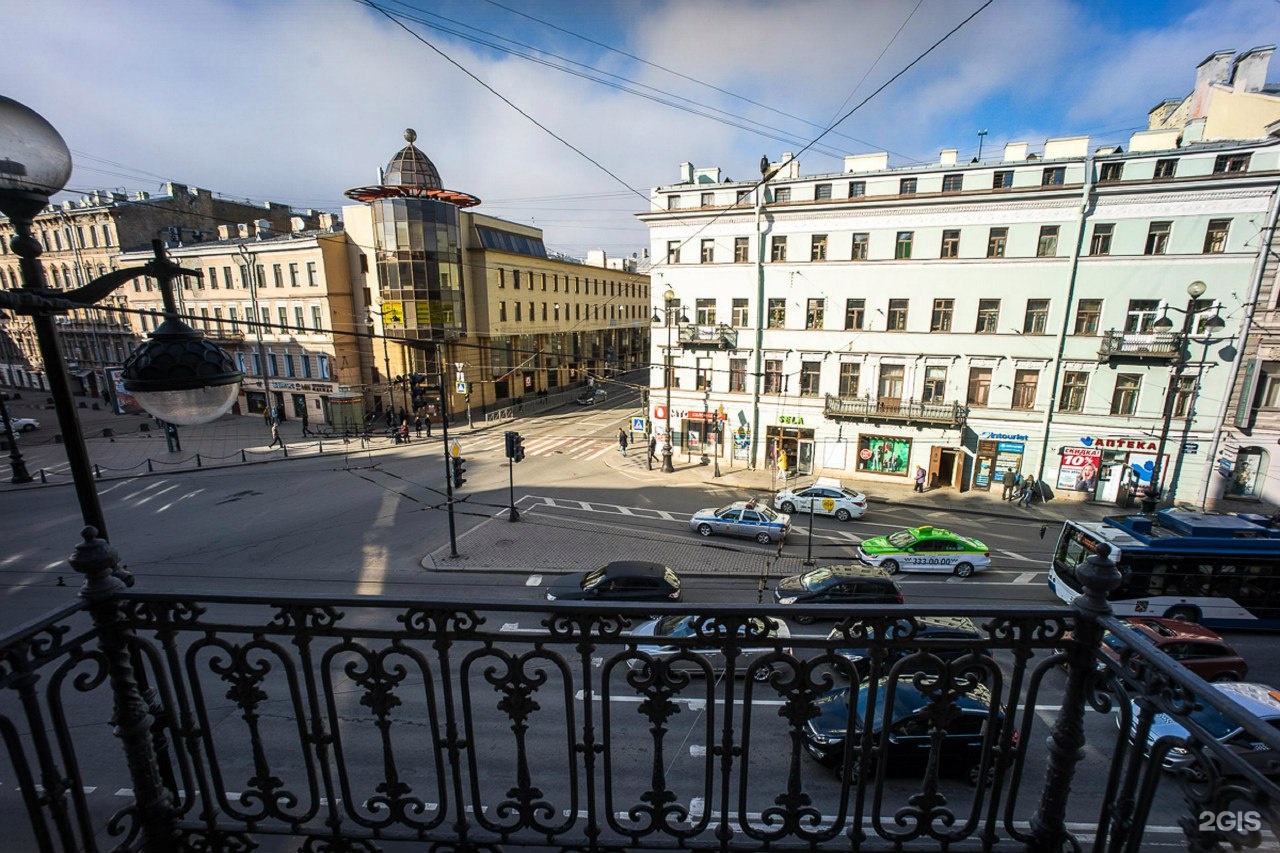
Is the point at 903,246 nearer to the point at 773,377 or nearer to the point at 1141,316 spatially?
the point at 773,377

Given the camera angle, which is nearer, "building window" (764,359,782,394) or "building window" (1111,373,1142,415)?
"building window" (1111,373,1142,415)

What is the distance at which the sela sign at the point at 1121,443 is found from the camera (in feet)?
63.1

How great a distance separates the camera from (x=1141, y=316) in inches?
737

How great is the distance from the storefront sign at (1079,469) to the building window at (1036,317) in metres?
4.76

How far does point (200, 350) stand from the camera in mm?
3316

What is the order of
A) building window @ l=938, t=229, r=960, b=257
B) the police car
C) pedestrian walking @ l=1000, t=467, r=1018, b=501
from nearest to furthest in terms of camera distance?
the police car < building window @ l=938, t=229, r=960, b=257 < pedestrian walking @ l=1000, t=467, r=1018, b=501

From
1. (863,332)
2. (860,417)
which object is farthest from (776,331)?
(860,417)

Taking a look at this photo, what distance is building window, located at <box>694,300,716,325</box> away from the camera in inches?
961

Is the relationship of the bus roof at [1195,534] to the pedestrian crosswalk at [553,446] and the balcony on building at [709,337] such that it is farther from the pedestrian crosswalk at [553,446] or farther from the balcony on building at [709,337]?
the pedestrian crosswalk at [553,446]

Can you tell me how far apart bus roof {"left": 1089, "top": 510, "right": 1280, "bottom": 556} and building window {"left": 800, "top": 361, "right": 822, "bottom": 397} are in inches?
472

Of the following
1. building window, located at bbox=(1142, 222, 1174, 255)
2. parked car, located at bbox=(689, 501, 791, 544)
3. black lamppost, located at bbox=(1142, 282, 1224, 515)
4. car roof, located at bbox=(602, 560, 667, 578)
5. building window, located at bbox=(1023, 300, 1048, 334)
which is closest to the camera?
car roof, located at bbox=(602, 560, 667, 578)

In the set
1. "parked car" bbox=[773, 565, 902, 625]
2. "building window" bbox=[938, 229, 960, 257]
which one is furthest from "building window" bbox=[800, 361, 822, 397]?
"parked car" bbox=[773, 565, 902, 625]

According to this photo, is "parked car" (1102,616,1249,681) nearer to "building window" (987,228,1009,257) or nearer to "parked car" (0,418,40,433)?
"building window" (987,228,1009,257)

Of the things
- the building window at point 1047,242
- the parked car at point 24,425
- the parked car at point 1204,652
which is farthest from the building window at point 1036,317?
the parked car at point 24,425
